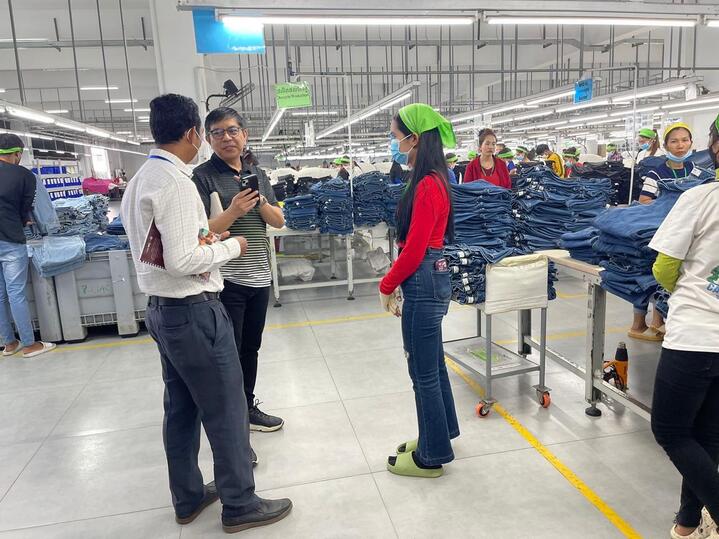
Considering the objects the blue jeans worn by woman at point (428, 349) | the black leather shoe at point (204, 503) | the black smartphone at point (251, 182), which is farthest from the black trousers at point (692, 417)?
the black leather shoe at point (204, 503)

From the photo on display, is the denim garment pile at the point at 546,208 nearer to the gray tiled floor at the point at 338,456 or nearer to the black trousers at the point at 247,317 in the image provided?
the gray tiled floor at the point at 338,456

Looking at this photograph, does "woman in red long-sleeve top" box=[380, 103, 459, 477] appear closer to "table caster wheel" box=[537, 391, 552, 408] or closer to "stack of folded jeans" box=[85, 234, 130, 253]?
"table caster wheel" box=[537, 391, 552, 408]

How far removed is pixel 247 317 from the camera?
9.87 ft

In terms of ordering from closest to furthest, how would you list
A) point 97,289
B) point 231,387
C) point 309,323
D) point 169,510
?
point 231,387
point 169,510
point 97,289
point 309,323

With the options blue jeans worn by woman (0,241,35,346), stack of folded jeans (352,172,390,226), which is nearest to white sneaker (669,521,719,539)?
stack of folded jeans (352,172,390,226)

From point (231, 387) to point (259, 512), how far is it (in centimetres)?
66

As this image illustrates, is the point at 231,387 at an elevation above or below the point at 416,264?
below

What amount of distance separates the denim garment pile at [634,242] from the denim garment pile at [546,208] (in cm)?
→ 97

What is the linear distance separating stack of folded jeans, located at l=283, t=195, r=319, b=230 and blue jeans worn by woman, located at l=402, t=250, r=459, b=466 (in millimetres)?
3884

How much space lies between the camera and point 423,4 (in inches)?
165

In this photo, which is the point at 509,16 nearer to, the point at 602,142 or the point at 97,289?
the point at 97,289

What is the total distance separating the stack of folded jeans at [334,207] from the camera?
6.30 metres

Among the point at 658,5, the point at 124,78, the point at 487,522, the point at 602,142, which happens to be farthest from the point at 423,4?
the point at 602,142

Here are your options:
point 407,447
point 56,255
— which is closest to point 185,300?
point 407,447
